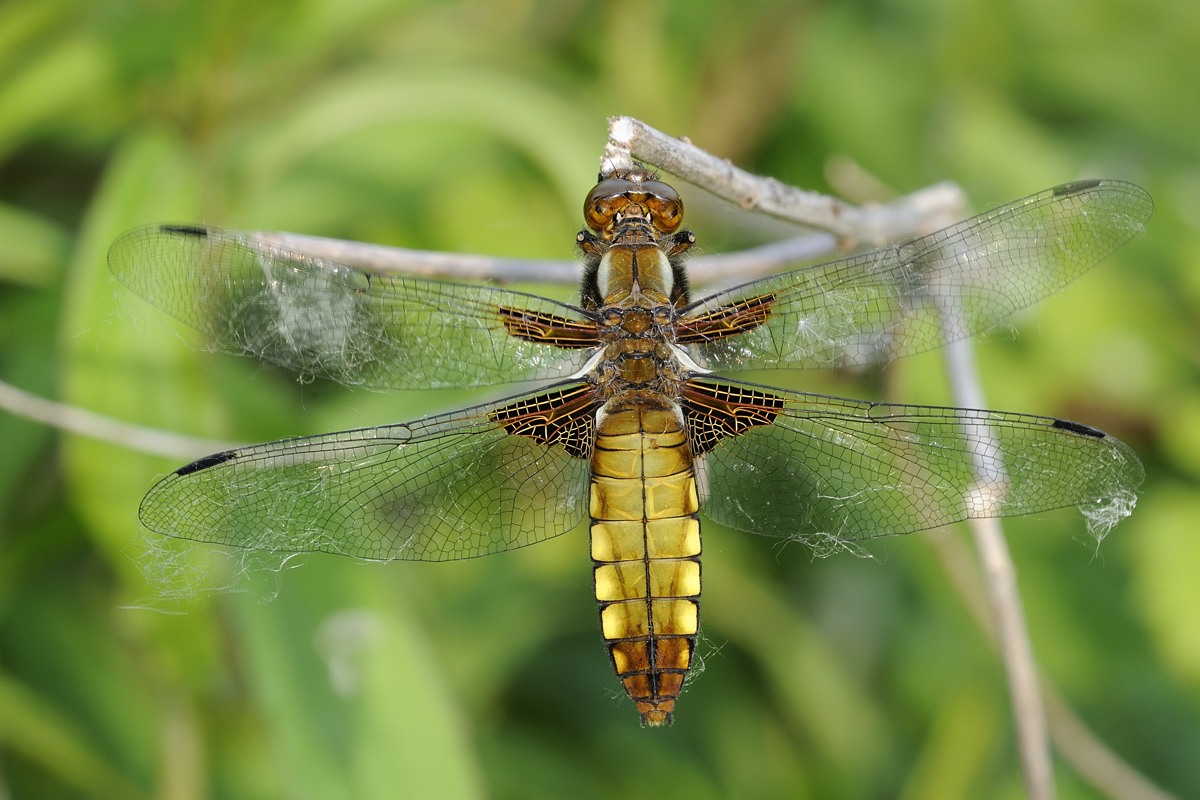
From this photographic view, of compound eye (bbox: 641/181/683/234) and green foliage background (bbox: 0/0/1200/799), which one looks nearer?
compound eye (bbox: 641/181/683/234)

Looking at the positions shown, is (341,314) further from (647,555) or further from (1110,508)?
(1110,508)

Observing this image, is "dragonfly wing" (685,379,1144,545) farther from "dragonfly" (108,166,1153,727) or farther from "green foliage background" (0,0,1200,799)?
"green foliage background" (0,0,1200,799)

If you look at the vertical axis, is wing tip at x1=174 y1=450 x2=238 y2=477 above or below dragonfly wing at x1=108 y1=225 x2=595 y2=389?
below

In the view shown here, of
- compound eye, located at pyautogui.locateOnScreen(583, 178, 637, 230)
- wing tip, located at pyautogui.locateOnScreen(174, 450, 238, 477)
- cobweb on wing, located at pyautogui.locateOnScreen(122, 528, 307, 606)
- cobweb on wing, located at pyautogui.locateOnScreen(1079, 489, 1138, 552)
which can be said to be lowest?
cobweb on wing, located at pyautogui.locateOnScreen(1079, 489, 1138, 552)

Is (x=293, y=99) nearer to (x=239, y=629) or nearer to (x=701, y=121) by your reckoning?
(x=701, y=121)

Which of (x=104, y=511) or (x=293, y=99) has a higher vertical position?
(x=293, y=99)

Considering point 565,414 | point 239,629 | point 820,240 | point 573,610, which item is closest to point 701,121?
point 820,240

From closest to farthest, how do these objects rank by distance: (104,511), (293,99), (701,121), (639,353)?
(639,353) → (104,511) → (293,99) → (701,121)

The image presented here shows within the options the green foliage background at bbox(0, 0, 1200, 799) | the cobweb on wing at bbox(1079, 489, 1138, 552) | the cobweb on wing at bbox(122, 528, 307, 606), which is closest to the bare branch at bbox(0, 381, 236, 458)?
the green foliage background at bbox(0, 0, 1200, 799)
